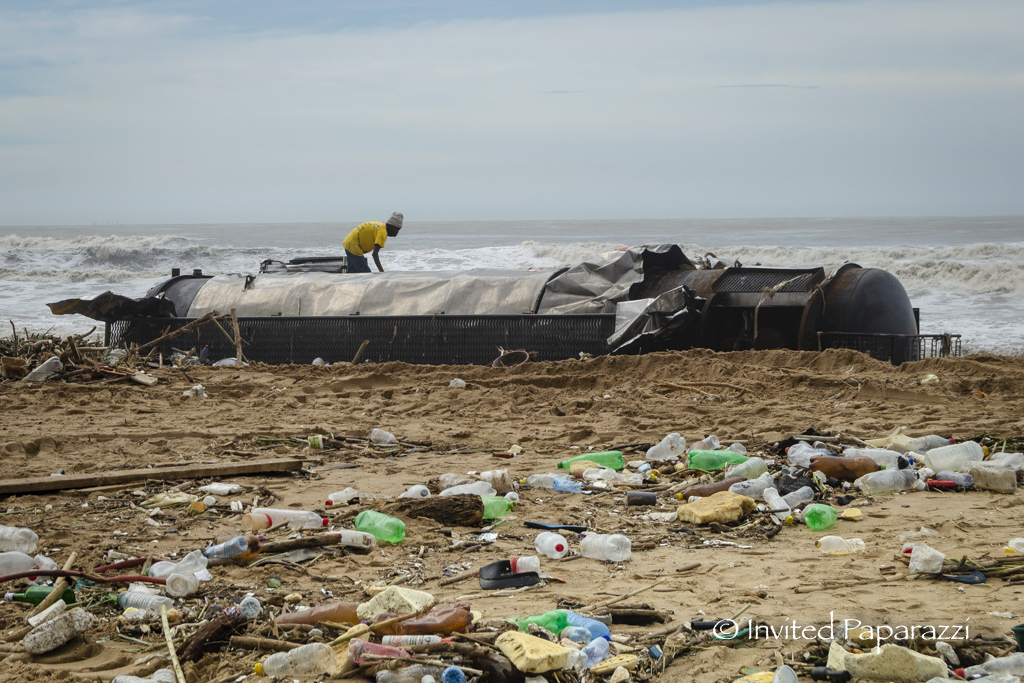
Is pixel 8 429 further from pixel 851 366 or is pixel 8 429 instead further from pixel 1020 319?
pixel 1020 319

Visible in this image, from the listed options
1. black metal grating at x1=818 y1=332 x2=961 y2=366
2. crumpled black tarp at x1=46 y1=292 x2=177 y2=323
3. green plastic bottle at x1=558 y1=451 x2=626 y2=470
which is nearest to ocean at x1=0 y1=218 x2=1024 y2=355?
crumpled black tarp at x1=46 y1=292 x2=177 y2=323

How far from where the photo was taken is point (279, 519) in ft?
12.1

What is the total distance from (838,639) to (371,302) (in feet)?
26.6

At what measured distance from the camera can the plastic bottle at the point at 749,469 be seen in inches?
176

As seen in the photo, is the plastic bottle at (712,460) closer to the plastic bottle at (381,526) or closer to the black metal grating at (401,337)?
the plastic bottle at (381,526)

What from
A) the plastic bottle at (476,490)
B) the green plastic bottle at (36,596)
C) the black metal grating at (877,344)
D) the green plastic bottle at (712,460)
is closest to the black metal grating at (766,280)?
the black metal grating at (877,344)

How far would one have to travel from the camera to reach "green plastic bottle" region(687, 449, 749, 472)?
4.73 m

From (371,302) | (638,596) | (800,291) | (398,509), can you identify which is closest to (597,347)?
(800,291)

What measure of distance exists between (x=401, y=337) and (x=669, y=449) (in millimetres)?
5000

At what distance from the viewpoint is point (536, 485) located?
14.8 ft

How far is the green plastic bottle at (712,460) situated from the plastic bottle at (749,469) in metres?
0.15

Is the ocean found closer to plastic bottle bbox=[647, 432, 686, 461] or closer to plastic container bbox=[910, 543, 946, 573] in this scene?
plastic bottle bbox=[647, 432, 686, 461]

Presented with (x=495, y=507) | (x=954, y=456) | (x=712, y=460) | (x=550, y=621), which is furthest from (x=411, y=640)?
(x=954, y=456)

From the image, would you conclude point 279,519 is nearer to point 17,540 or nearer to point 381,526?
point 381,526
